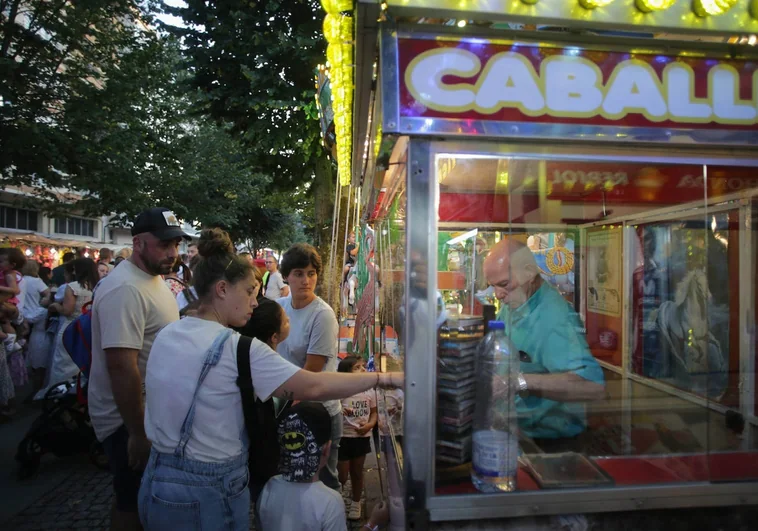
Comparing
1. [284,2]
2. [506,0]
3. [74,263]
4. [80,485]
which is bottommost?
[80,485]

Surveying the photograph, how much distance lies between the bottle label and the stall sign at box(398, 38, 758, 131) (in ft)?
3.78

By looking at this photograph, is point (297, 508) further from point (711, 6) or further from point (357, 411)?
point (711, 6)

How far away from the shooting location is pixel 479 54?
1712mm

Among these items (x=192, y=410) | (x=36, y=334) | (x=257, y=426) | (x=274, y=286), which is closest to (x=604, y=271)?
(x=257, y=426)

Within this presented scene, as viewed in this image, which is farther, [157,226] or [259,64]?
[259,64]

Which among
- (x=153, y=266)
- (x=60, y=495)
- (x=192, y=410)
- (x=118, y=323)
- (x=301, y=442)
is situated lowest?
(x=60, y=495)

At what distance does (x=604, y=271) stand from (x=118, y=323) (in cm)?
380

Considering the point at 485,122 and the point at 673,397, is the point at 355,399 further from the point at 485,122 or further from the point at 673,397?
the point at 485,122

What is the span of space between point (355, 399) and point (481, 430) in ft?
6.18

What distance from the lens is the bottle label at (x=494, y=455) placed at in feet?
5.96

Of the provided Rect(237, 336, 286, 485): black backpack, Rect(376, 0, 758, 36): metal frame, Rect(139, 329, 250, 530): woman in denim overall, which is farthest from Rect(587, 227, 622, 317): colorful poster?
Rect(139, 329, 250, 530): woman in denim overall

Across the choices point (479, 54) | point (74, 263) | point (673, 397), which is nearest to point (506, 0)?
point (479, 54)

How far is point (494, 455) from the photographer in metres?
1.82

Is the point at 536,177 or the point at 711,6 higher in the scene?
the point at 711,6
